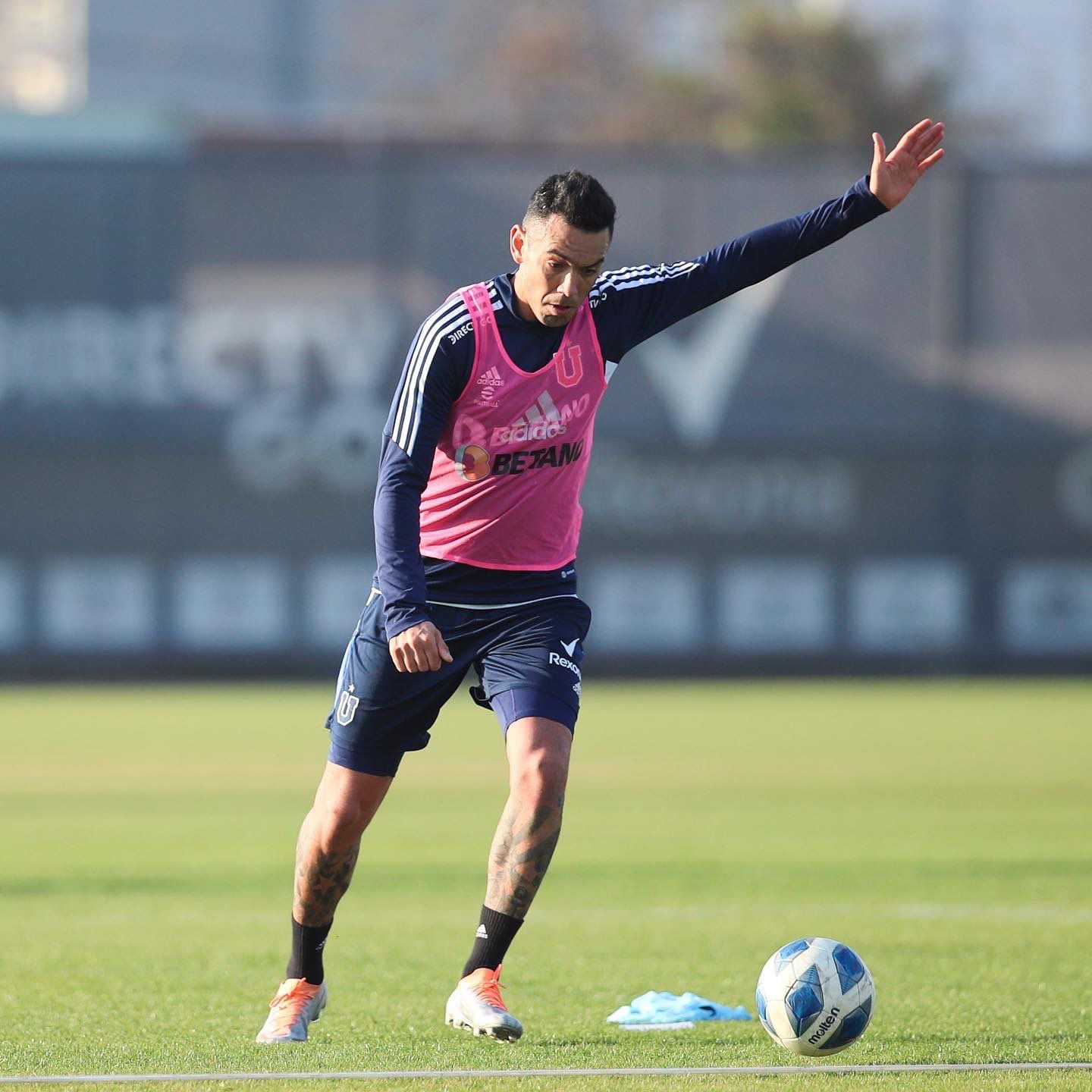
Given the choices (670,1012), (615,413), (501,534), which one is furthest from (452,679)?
(615,413)

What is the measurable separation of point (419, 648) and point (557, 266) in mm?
1137

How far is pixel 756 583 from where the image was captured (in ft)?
77.1

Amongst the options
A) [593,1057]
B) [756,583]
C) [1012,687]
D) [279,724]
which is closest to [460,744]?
[279,724]

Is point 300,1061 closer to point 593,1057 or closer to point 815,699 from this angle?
point 593,1057

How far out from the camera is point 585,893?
9344mm

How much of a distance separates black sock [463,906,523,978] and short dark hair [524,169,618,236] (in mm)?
1939

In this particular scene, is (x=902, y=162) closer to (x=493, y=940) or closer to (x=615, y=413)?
(x=493, y=940)

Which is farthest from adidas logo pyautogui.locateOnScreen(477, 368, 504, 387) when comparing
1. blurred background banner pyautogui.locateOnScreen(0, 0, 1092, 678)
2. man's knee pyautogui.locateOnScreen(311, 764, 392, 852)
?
blurred background banner pyautogui.locateOnScreen(0, 0, 1092, 678)

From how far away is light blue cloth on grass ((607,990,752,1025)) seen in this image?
589cm

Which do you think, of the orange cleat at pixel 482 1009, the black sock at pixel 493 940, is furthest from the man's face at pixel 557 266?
the orange cleat at pixel 482 1009

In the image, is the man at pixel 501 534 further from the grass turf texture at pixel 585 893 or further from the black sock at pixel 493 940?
the grass turf texture at pixel 585 893

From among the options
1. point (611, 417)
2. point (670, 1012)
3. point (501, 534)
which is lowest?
point (670, 1012)

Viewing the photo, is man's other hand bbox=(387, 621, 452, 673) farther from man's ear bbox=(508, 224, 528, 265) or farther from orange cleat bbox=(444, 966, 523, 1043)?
man's ear bbox=(508, 224, 528, 265)

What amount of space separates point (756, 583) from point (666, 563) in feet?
3.55
